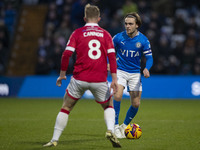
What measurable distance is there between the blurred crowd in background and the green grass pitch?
443 cm

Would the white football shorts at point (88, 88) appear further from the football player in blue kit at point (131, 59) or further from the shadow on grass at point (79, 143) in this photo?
the football player in blue kit at point (131, 59)

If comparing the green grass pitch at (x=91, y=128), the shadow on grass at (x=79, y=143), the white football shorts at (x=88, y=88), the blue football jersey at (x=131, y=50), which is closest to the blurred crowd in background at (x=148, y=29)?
the green grass pitch at (x=91, y=128)

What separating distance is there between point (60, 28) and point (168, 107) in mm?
7388

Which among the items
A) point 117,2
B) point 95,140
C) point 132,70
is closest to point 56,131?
point 95,140

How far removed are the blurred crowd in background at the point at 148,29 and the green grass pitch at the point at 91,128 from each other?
14.5 ft

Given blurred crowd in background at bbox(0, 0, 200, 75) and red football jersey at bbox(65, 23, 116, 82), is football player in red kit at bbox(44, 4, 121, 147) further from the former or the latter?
blurred crowd in background at bbox(0, 0, 200, 75)

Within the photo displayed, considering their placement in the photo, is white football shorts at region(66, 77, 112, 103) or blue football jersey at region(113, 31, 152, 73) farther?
blue football jersey at region(113, 31, 152, 73)

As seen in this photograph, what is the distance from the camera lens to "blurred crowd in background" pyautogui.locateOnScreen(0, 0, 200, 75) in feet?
62.6

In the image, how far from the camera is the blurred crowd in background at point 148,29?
19078 millimetres

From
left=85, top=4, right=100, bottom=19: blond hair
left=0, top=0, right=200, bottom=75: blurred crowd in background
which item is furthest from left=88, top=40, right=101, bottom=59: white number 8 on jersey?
left=0, top=0, right=200, bottom=75: blurred crowd in background

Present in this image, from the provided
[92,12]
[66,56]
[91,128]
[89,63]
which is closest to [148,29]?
[91,128]

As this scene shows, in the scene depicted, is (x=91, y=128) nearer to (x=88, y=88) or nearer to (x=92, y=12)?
(x=88, y=88)

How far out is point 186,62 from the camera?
19.2 m

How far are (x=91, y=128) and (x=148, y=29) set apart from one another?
10695mm
